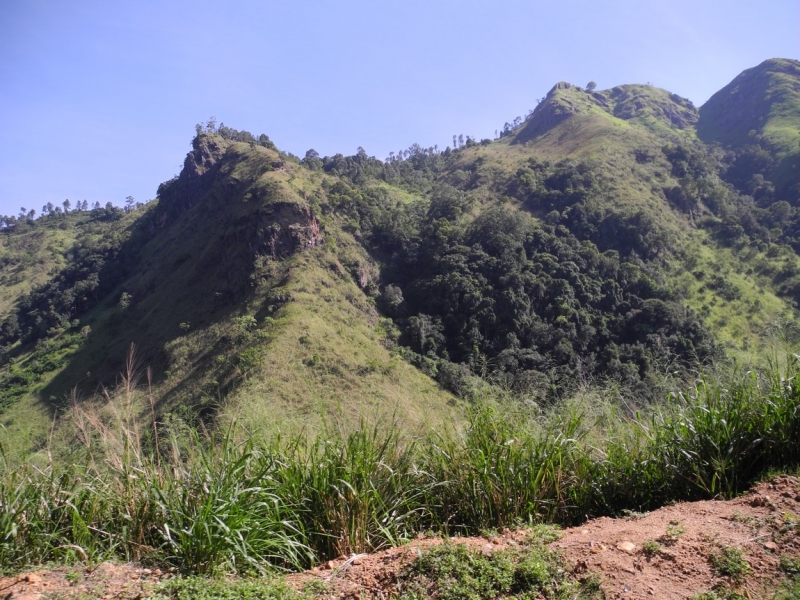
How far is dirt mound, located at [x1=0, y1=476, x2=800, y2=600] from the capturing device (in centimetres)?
291

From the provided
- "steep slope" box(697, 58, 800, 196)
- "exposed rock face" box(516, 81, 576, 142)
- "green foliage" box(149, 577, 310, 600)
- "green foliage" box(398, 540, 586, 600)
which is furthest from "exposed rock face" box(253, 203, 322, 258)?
"exposed rock face" box(516, 81, 576, 142)

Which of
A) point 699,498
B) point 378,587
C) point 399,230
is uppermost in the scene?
point 399,230

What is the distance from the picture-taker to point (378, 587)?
119 inches

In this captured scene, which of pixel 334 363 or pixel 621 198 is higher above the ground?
pixel 621 198

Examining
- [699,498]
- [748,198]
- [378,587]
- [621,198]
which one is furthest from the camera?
[748,198]

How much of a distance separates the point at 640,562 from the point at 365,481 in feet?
6.24

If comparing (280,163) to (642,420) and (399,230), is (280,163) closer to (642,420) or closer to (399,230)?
(399,230)

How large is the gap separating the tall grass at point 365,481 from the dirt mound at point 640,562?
0.97ft

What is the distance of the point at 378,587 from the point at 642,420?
11.0 ft

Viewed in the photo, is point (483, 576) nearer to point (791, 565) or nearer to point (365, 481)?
point (365, 481)

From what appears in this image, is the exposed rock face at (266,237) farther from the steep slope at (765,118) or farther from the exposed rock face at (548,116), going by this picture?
the exposed rock face at (548,116)

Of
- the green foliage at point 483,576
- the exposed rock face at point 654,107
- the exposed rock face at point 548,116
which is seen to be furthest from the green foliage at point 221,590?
the exposed rock face at point 654,107

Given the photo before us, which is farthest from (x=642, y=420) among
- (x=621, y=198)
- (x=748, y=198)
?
(x=748, y=198)

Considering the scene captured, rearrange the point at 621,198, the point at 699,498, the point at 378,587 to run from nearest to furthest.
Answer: the point at 378,587
the point at 699,498
the point at 621,198
